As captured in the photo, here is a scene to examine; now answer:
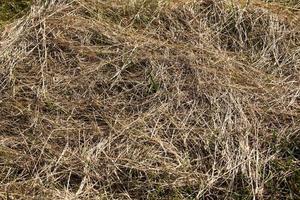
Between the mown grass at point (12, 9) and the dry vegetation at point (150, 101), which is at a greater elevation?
the mown grass at point (12, 9)

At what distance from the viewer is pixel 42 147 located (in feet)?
10.4

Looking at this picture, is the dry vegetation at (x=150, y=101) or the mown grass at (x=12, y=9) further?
the mown grass at (x=12, y=9)

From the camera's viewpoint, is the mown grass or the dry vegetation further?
the mown grass

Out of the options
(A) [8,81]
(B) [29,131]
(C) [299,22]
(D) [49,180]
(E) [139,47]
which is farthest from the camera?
(C) [299,22]

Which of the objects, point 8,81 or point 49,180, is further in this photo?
point 8,81

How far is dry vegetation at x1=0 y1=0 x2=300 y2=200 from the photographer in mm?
3031

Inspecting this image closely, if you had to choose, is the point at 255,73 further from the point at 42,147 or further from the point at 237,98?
the point at 42,147

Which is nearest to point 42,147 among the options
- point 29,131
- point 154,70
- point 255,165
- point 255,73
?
point 29,131

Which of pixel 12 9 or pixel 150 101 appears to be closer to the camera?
pixel 150 101

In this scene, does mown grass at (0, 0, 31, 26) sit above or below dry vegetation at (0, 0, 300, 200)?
above

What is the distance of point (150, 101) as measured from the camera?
3.51 m

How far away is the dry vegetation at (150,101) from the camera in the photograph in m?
3.03

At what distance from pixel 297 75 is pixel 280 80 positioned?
147 mm

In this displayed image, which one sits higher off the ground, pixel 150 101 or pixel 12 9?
pixel 12 9
